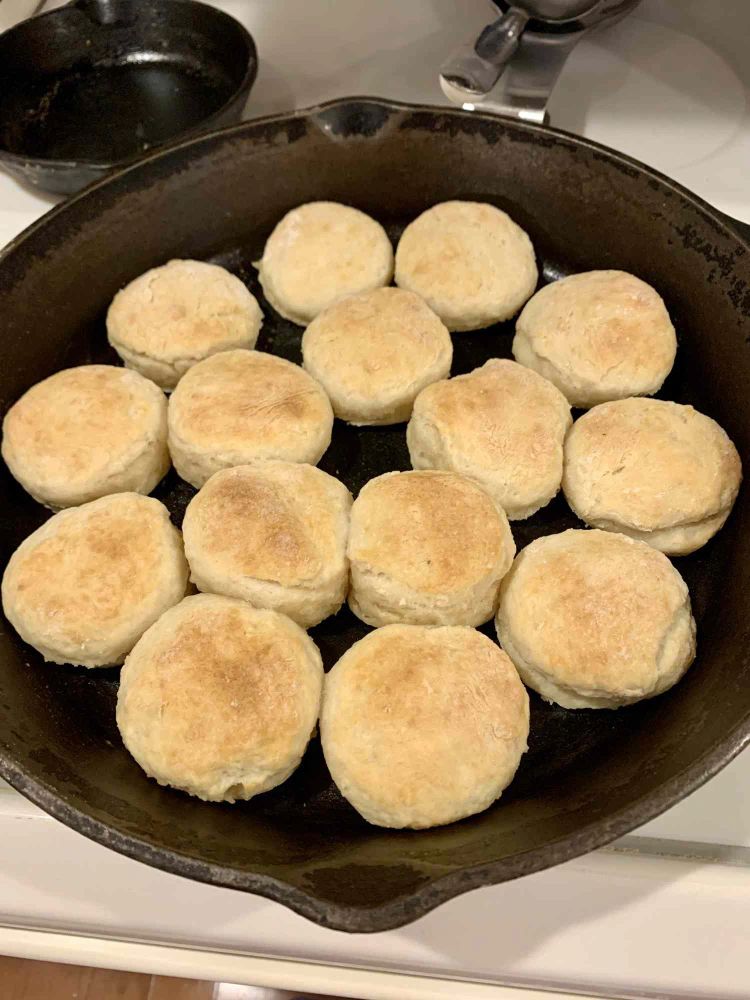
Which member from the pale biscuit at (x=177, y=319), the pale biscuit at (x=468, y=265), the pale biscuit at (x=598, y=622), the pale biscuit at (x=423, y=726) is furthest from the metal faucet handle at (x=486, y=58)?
the pale biscuit at (x=423, y=726)

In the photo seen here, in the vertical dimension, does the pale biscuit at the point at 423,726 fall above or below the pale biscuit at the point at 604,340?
below

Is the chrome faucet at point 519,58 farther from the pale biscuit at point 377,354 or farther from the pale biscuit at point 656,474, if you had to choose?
the pale biscuit at point 656,474

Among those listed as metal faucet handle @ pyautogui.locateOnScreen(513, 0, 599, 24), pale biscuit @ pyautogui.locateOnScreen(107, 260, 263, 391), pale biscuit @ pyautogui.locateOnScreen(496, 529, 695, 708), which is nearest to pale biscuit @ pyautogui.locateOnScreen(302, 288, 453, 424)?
pale biscuit @ pyautogui.locateOnScreen(107, 260, 263, 391)

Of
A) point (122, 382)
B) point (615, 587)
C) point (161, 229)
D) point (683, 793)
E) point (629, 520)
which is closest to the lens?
point (683, 793)

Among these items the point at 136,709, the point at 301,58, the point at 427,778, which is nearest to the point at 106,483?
the point at 136,709

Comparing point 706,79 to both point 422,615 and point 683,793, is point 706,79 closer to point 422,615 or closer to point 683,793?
point 422,615

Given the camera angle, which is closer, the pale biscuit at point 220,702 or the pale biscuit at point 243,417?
the pale biscuit at point 220,702

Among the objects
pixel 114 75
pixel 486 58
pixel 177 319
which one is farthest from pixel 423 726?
pixel 114 75
